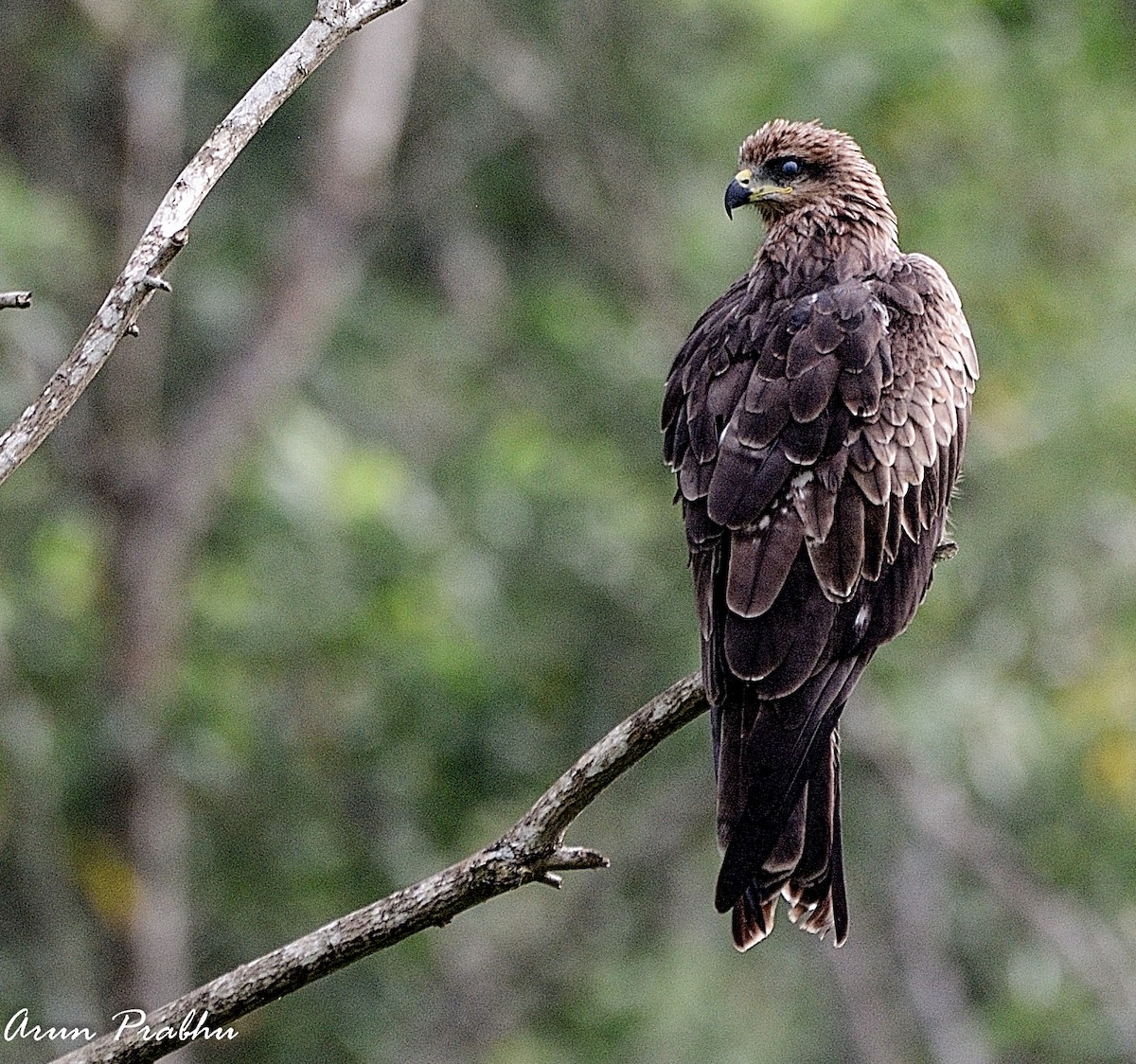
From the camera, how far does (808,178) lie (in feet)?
18.2

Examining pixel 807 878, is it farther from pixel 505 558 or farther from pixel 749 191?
pixel 505 558

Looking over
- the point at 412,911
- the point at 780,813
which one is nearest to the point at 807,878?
the point at 780,813

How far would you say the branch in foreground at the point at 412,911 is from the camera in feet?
11.9

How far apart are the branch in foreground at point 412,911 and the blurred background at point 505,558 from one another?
5502 mm

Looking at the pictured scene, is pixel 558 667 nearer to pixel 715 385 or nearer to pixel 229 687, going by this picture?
pixel 229 687

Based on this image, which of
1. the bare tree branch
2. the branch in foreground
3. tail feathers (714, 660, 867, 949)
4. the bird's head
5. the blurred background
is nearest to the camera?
the bare tree branch

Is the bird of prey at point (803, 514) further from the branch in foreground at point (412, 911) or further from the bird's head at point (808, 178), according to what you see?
the branch in foreground at point (412, 911)

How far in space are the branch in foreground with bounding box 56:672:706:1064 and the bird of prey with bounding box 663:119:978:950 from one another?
528 millimetres

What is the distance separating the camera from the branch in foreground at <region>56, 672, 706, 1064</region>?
3627mm

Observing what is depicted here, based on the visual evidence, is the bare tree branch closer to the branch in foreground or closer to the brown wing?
Answer: the branch in foreground

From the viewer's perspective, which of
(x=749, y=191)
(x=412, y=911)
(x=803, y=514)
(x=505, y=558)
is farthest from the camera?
(x=505, y=558)

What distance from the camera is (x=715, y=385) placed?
15.9 ft

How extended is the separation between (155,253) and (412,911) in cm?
128

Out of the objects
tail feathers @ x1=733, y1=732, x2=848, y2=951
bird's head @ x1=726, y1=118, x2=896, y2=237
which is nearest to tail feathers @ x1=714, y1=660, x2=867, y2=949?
tail feathers @ x1=733, y1=732, x2=848, y2=951
